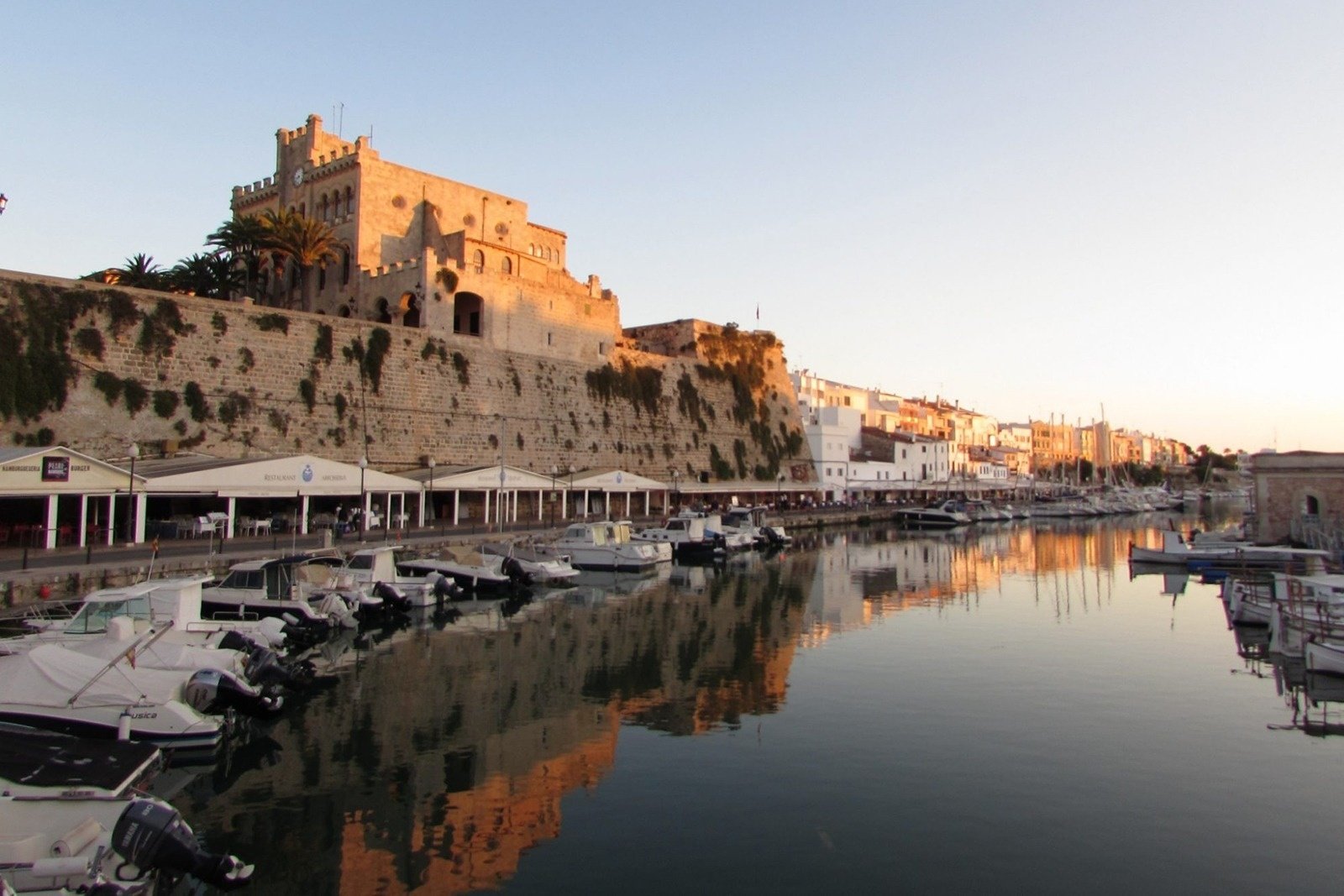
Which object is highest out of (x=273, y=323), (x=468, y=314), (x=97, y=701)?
(x=468, y=314)

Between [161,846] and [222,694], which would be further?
[222,694]

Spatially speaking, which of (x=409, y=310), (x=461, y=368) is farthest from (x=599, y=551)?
(x=409, y=310)

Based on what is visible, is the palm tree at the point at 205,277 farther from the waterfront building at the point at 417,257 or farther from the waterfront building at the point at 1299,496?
the waterfront building at the point at 1299,496

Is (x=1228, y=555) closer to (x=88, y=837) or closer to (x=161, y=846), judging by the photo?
(x=161, y=846)

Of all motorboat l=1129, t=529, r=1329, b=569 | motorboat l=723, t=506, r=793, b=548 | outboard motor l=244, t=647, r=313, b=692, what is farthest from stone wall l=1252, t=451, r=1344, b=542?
outboard motor l=244, t=647, r=313, b=692

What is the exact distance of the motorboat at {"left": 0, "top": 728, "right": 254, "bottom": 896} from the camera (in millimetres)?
6945

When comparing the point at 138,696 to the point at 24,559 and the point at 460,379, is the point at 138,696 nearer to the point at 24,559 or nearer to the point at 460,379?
the point at 24,559

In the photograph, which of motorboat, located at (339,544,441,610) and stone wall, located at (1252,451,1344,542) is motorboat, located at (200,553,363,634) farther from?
stone wall, located at (1252,451,1344,542)

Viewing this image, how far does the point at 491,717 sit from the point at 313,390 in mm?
24252

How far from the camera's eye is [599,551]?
108 ft

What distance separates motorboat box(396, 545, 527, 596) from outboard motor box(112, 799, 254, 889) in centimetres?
1873

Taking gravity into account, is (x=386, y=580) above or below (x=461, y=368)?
below

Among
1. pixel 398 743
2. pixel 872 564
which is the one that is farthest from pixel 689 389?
pixel 398 743

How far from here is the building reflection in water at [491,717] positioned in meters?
9.34
